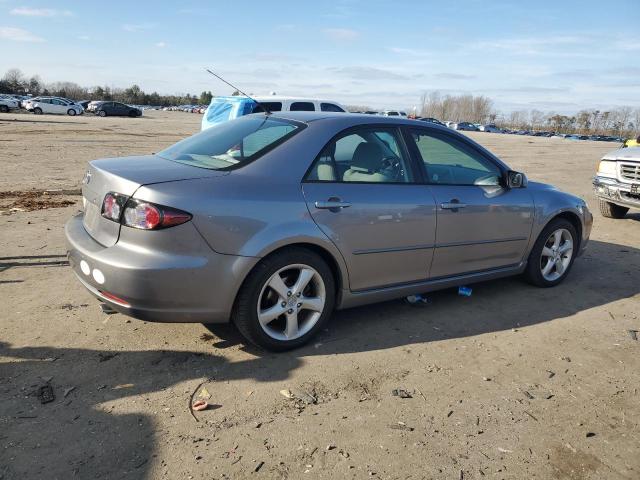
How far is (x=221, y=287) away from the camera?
3.22 metres

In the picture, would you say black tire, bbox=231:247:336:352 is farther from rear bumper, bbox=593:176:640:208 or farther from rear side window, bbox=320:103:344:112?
rear side window, bbox=320:103:344:112

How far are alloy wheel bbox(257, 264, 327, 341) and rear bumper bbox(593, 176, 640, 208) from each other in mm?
6738

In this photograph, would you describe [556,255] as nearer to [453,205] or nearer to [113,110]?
[453,205]

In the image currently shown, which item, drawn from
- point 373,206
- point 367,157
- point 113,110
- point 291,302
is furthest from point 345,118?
point 113,110

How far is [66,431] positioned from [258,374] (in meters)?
1.12

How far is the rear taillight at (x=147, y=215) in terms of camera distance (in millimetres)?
3045

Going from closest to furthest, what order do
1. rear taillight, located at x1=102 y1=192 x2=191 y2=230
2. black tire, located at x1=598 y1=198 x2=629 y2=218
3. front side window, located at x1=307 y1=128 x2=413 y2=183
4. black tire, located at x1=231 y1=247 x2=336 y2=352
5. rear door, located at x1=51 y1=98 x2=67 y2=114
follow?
rear taillight, located at x1=102 y1=192 x2=191 y2=230 < black tire, located at x1=231 y1=247 x2=336 y2=352 < front side window, located at x1=307 y1=128 x2=413 y2=183 < black tire, located at x1=598 y1=198 x2=629 y2=218 < rear door, located at x1=51 y1=98 x2=67 y2=114

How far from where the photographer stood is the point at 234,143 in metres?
3.83

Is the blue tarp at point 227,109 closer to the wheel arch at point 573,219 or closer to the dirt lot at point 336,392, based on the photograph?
the dirt lot at point 336,392

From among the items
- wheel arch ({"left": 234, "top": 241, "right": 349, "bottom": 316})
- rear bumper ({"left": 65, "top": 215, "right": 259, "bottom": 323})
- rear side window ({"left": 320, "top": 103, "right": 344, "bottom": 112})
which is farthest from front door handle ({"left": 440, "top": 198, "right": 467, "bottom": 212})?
rear side window ({"left": 320, "top": 103, "right": 344, "bottom": 112})

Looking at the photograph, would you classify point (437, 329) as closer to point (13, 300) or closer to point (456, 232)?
point (456, 232)

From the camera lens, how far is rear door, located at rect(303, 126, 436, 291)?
3.62 m

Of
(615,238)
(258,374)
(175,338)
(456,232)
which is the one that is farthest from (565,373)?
(615,238)

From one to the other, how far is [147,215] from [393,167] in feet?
6.36
